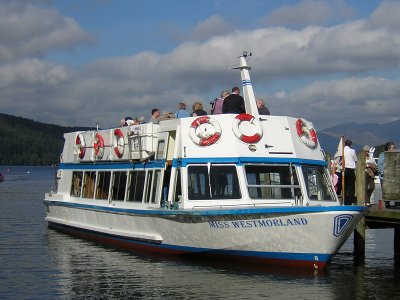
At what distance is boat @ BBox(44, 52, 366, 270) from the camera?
1656cm

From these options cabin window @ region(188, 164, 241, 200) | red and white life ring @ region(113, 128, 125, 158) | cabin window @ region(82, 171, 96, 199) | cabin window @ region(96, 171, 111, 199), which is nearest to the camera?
cabin window @ region(188, 164, 241, 200)

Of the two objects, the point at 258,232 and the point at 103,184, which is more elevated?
the point at 103,184

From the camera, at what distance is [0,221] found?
3441cm

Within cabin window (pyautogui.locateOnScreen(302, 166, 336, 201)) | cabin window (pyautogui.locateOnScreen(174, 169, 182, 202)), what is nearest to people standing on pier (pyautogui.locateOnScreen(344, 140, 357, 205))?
cabin window (pyautogui.locateOnScreen(302, 166, 336, 201))

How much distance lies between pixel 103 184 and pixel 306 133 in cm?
782

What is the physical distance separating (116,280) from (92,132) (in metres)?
9.60

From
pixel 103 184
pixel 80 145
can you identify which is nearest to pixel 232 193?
pixel 103 184

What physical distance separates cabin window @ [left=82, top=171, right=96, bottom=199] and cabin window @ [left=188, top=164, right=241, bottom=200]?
734cm

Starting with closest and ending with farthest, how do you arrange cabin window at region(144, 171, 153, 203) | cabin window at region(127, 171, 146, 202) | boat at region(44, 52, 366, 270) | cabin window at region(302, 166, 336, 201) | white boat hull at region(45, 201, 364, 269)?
white boat hull at region(45, 201, 364, 269)
boat at region(44, 52, 366, 270)
cabin window at region(302, 166, 336, 201)
cabin window at region(144, 171, 153, 203)
cabin window at region(127, 171, 146, 202)

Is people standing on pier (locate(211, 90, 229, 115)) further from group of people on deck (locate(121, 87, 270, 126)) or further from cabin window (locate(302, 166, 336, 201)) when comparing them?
cabin window (locate(302, 166, 336, 201))

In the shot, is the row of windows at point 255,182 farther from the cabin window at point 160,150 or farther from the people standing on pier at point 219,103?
the people standing on pier at point 219,103

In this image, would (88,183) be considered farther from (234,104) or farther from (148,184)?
(234,104)

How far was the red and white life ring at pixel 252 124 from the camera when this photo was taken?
1861 centimetres

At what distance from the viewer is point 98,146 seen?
24422 millimetres
